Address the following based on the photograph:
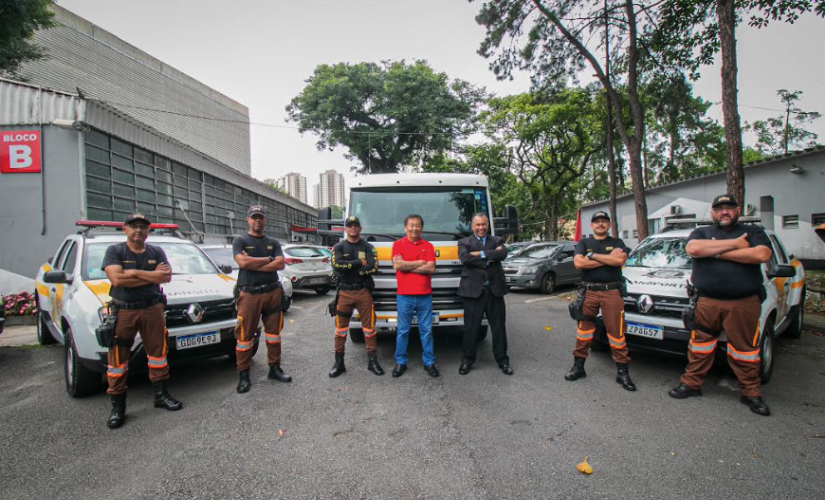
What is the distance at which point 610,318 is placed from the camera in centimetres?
436

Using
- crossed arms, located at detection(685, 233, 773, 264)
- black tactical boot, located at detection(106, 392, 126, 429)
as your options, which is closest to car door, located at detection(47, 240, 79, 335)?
black tactical boot, located at detection(106, 392, 126, 429)

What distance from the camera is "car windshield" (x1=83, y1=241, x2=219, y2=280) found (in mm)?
4688

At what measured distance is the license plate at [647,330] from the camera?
4.43m

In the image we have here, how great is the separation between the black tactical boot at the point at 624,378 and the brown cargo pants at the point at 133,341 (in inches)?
179

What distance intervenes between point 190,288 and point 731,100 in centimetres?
918

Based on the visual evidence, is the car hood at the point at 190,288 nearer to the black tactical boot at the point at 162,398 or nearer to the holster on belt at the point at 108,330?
the holster on belt at the point at 108,330

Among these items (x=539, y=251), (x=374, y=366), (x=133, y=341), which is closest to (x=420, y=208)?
(x=374, y=366)

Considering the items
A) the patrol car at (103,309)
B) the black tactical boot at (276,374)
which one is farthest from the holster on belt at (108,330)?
the black tactical boot at (276,374)

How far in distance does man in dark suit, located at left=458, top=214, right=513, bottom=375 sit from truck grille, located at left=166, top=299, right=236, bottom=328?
2650 mm

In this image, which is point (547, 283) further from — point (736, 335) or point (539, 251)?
point (736, 335)

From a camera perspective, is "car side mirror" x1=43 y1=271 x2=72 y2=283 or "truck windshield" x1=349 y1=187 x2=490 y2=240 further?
"truck windshield" x1=349 y1=187 x2=490 y2=240

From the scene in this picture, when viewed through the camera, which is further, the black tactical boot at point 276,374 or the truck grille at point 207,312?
the black tactical boot at point 276,374

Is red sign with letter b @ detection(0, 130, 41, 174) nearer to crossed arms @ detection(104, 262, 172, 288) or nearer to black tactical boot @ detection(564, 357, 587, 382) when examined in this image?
crossed arms @ detection(104, 262, 172, 288)

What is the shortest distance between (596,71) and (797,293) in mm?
Result: 9233
